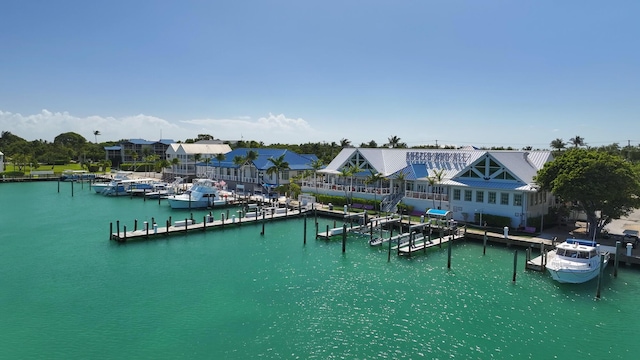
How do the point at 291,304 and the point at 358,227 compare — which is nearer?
the point at 291,304

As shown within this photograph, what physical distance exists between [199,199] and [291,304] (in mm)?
36997

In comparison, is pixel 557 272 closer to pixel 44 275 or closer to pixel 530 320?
pixel 530 320

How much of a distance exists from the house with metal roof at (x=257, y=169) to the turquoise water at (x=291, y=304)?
30.4m

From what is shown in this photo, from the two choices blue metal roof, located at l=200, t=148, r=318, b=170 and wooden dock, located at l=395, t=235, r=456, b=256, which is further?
blue metal roof, located at l=200, t=148, r=318, b=170

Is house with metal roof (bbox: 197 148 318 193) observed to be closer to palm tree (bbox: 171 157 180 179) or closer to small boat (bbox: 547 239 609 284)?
palm tree (bbox: 171 157 180 179)

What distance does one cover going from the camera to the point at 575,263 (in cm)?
2748

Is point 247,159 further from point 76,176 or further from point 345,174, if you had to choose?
point 76,176

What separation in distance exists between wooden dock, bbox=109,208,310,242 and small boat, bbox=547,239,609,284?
25.7 meters

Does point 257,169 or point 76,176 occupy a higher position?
point 257,169

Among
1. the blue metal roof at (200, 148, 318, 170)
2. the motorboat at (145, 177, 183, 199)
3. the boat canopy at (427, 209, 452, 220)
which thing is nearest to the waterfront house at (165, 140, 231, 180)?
the blue metal roof at (200, 148, 318, 170)

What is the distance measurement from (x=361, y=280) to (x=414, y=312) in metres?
5.60

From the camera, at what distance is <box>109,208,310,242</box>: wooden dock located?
127ft

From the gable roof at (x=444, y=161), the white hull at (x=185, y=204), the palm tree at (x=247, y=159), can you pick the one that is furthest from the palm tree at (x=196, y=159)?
the gable roof at (x=444, y=161)

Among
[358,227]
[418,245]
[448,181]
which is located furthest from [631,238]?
[358,227]
